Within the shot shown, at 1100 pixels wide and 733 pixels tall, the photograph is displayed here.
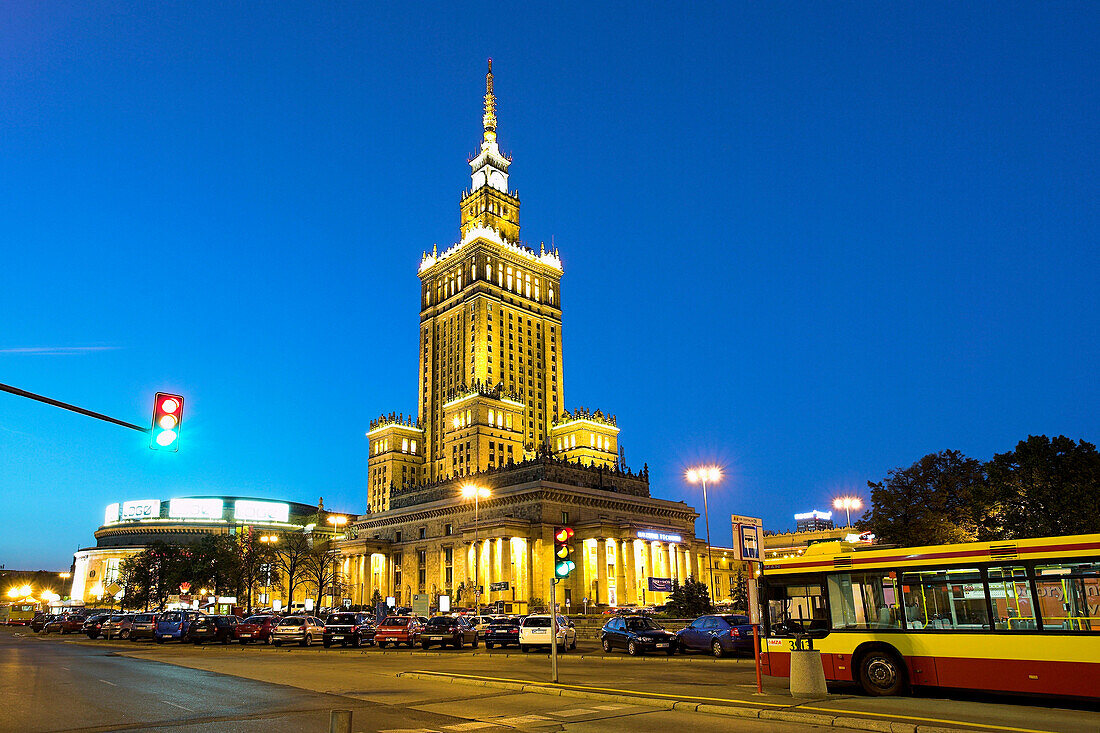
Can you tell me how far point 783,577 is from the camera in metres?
18.6

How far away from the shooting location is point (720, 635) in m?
30.9

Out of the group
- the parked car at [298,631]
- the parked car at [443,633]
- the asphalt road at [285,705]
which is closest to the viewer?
the asphalt road at [285,705]

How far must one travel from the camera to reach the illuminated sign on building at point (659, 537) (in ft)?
299

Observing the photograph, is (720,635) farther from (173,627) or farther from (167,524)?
(167,524)

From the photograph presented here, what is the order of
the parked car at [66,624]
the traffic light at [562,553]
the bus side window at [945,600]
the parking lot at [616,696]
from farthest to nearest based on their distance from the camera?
the parked car at [66,624] < the traffic light at [562,553] < the bus side window at [945,600] < the parking lot at [616,696]

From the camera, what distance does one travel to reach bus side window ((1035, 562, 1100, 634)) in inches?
579

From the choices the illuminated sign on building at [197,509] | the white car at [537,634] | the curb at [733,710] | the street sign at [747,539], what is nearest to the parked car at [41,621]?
the white car at [537,634]

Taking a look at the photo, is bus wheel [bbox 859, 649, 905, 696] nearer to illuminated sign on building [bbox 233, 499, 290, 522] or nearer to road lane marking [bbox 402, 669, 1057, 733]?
road lane marking [bbox 402, 669, 1057, 733]

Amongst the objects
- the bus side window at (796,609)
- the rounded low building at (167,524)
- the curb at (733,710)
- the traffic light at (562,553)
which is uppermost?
the rounded low building at (167,524)

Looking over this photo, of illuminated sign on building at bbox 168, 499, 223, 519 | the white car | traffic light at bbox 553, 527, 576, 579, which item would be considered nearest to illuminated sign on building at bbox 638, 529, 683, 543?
the white car

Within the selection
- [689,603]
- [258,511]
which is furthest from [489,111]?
[689,603]

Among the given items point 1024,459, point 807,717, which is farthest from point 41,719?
point 1024,459

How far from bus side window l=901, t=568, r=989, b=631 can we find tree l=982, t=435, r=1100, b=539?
31.8 metres

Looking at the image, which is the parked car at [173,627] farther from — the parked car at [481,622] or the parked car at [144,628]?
the parked car at [481,622]
